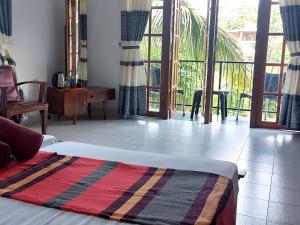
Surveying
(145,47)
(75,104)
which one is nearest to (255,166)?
(75,104)

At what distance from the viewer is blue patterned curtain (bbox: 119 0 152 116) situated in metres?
4.74

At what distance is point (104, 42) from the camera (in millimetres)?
5141

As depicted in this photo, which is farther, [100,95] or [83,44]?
[83,44]

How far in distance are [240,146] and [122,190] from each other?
257 centimetres

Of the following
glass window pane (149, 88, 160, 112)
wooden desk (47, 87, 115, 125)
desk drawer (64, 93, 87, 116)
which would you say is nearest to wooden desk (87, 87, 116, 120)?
wooden desk (47, 87, 115, 125)

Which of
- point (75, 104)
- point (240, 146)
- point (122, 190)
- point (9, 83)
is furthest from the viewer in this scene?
point (75, 104)

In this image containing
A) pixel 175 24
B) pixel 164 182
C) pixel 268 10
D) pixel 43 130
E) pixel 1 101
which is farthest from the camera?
pixel 175 24

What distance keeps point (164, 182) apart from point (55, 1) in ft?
14.6

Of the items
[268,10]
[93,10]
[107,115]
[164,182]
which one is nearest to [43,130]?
[107,115]

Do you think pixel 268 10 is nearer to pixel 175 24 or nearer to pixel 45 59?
pixel 175 24

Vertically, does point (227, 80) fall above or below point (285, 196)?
above

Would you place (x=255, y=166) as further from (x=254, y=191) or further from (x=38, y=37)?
(x=38, y=37)

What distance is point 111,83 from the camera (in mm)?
5195

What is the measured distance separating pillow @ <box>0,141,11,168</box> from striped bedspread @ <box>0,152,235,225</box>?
0.10 feet
